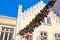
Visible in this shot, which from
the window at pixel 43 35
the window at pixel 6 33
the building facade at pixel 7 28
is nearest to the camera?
the window at pixel 6 33

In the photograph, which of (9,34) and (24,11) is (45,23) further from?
(9,34)

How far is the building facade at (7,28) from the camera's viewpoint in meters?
13.3

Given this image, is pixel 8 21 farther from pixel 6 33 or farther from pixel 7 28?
pixel 6 33

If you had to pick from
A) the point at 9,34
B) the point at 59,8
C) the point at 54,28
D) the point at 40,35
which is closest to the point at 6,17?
the point at 9,34

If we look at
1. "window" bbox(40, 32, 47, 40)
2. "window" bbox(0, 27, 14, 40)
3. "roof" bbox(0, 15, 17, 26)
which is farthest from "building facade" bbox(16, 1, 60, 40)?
"window" bbox(0, 27, 14, 40)

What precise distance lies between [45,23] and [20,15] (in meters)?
3.00

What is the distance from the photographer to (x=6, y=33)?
44.6 ft

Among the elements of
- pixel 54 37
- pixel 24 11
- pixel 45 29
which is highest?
pixel 24 11

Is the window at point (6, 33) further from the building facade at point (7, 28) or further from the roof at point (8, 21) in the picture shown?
the roof at point (8, 21)

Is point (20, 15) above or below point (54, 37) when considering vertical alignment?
above

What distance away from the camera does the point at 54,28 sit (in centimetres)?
1477

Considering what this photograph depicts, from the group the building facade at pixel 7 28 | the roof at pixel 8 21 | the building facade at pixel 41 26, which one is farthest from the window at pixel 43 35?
the roof at pixel 8 21

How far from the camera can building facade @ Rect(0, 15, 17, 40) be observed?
Answer: 43.6ft

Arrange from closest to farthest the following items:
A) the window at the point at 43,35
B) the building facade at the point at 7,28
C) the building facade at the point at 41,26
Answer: the building facade at the point at 7,28
the window at the point at 43,35
the building facade at the point at 41,26
